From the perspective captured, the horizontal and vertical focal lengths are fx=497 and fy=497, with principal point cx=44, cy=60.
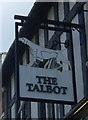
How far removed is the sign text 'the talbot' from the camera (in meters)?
12.8

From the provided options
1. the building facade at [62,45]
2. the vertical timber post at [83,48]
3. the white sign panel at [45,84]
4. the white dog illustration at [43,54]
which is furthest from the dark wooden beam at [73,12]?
the white sign panel at [45,84]

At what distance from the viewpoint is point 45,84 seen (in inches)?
514

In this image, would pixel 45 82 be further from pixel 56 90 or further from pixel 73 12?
pixel 73 12

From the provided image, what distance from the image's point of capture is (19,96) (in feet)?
41.1

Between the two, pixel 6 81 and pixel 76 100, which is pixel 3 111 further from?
pixel 76 100

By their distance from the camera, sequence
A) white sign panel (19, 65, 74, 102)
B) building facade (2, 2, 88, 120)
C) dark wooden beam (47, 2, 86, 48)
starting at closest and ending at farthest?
white sign panel (19, 65, 74, 102) → building facade (2, 2, 88, 120) → dark wooden beam (47, 2, 86, 48)

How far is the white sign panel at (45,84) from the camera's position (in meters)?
12.7

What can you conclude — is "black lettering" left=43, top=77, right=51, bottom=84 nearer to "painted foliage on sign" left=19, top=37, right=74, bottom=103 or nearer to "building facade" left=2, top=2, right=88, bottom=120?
"painted foliage on sign" left=19, top=37, right=74, bottom=103

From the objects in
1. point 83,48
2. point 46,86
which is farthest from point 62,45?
point 46,86

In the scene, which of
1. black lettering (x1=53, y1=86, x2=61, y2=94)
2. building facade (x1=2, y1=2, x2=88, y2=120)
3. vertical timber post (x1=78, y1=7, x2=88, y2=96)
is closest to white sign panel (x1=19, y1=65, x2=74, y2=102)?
black lettering (x1=53, y1=86, x2=61, y2=94)

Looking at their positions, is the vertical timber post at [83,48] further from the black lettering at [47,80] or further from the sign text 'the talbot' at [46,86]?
the black lettering at [47,80]

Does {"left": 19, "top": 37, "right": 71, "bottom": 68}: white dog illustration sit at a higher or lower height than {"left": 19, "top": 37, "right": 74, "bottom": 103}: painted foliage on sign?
higher

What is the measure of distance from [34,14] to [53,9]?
1.27m

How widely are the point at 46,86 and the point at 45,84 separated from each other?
0.26ft
